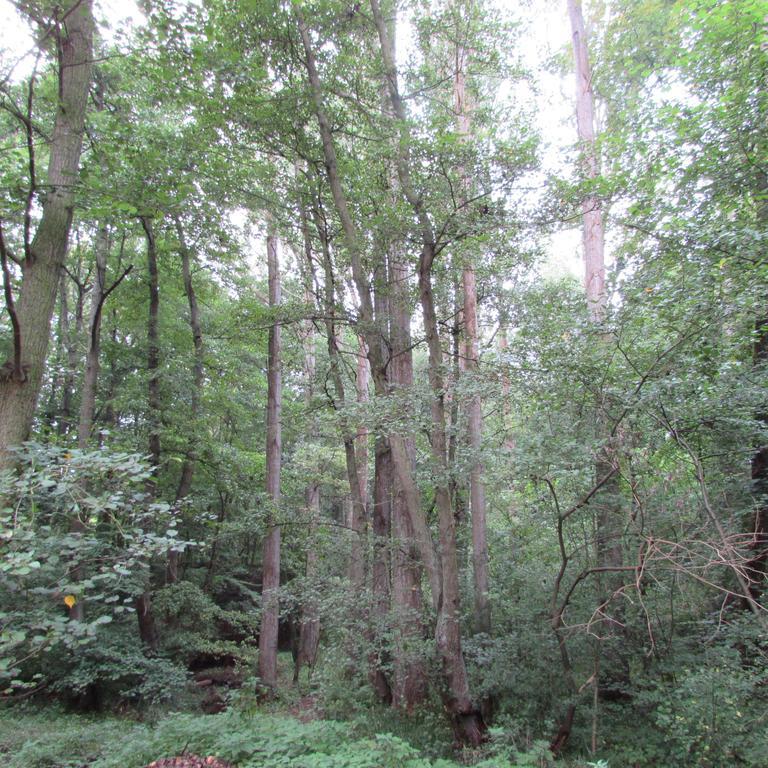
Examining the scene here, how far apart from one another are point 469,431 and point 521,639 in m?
3.48

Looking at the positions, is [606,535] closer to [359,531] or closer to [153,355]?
[359,531]

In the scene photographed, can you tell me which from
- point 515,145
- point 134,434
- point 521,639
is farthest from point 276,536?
point 515,145

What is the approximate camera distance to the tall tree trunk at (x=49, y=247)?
3695mm

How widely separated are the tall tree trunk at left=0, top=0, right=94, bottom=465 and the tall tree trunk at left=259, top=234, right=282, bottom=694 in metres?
4.26

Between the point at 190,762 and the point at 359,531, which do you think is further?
the point at 359,531

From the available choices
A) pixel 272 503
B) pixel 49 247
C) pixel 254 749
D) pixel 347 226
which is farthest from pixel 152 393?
pixel 254 749

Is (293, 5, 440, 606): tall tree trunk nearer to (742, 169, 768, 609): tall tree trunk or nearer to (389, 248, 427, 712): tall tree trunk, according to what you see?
(389, 248, 427, 712): tall tree trunk

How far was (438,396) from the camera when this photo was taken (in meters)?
6.13

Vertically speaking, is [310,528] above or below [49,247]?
below

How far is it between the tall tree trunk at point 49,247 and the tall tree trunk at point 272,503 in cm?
426

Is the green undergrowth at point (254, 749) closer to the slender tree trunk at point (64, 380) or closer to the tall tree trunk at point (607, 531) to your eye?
the tall tree trunk at point (607, 531)

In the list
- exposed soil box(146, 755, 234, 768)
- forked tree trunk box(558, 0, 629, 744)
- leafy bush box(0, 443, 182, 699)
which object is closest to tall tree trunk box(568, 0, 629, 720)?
forked tree trunk box(558, 0, 629, 744)

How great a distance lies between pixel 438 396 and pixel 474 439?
9.11 feet

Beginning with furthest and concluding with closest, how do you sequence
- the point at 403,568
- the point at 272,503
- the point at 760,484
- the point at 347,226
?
the point at 272,503, the point at 403,568, the point at 347,226, the point at 760,484
